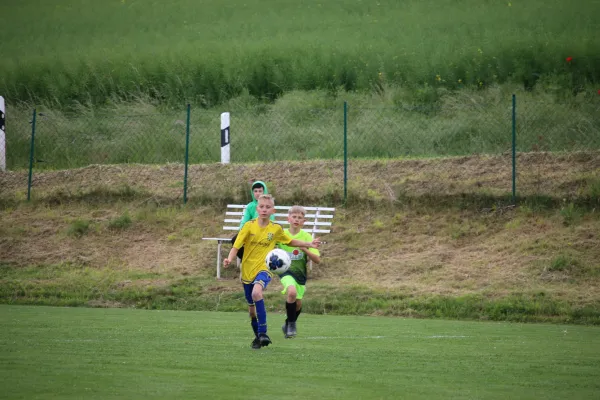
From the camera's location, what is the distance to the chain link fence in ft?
68.5

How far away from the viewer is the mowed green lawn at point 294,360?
7907 millimetres

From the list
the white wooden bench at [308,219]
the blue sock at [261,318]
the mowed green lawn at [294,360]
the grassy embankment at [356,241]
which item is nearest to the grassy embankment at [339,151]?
the grassy embankment at [356,241]

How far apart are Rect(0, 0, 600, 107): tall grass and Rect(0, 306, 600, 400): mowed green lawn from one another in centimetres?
1763

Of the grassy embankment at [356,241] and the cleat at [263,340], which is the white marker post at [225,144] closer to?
the grassy embankment at [356,241]

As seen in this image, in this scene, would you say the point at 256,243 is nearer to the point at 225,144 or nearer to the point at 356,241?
the point at 356,241

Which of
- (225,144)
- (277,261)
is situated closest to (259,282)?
(277,261)

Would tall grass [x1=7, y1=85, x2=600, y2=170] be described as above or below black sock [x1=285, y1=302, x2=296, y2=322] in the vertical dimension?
above

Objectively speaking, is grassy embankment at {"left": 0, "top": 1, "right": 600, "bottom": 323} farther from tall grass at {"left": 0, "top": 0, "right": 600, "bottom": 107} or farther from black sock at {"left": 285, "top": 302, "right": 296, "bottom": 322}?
black sock at {"left": 285, "top": 302, "right": 296, "bottom": 322}

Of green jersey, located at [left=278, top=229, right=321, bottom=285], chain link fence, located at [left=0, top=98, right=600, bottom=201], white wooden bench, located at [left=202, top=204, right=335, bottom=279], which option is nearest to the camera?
green jersey, located at [left=278, top=229, right=321, bottom=285]

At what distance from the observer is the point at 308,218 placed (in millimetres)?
20359

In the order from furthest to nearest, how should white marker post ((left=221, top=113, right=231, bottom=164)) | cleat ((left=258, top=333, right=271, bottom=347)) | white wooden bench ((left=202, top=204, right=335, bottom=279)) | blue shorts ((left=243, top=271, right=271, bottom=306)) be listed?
1. white marker post ((left=221, top=113, right=231, bottom=164))
2. white wooden bench ((left=202, top=204, right=335, bottom=279))
3. blue shorts ((left=243, top=271, right=271, bottom=306))
4. cleat ((left=258, top=333, right=271, bottom=347))

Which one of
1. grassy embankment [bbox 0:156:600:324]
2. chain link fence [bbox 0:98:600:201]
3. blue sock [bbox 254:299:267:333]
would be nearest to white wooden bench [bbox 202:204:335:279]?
grassy embankment [bbox 0:156:600:324]

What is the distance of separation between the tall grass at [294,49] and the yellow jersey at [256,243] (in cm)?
1886

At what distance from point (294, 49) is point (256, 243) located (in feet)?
78.4
